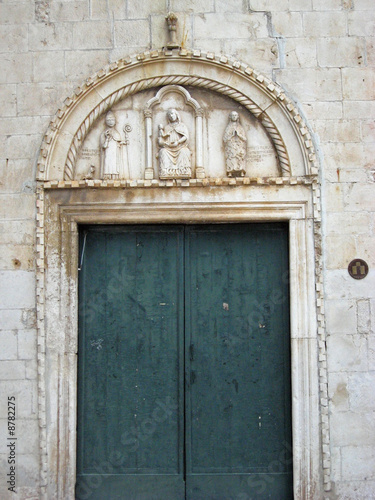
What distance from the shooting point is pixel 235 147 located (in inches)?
216

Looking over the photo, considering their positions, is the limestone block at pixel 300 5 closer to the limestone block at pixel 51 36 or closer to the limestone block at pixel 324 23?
the limestone block at pixel 324 23

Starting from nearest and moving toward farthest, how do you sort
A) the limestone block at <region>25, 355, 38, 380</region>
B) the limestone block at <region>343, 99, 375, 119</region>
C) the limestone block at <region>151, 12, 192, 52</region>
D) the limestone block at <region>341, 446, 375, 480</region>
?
1. the limestone block at <region>341, 446, 375, 480</region>
2. the limestone block at <region>25, 355, 38, 380</region>
3. the limestone block at <region>343, 99, 375, 119</region>
4. the limestone block at <region>151, 12, 192, 52</region>

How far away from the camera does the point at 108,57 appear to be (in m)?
5.58

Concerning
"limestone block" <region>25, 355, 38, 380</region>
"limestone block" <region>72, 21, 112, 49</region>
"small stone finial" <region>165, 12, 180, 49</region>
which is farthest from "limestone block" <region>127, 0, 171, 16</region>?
"limestone block" <region>25, 355, 38, 380</region>

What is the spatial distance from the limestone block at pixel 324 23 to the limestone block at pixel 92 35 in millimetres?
1854

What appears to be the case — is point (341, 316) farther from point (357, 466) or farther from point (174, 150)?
point (174, 150)

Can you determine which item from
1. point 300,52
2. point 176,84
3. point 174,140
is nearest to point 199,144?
point 174,140

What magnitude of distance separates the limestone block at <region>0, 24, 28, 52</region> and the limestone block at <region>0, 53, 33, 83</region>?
0.27 ft

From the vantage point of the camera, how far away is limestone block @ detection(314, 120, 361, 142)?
17.9 feet

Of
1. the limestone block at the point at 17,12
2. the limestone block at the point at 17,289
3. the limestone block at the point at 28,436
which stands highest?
the limestone block at the point at 17,12

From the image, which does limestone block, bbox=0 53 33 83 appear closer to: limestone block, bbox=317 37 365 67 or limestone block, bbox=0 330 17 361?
limestone block, bbox=0 330 17 361

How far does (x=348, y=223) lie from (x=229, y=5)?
2.32m

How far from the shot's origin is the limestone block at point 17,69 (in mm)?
5590

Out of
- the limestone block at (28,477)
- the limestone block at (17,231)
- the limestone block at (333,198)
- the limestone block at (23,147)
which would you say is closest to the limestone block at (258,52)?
the limestone block at (333,198)
